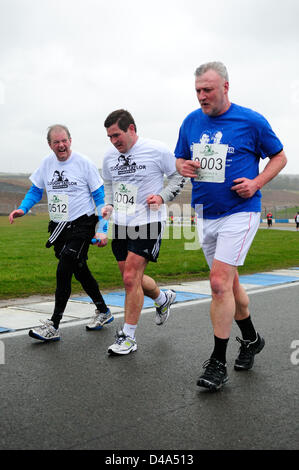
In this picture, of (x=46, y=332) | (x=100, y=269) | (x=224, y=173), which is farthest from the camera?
(x=100, y=269)

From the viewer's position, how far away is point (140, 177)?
17.9 ft

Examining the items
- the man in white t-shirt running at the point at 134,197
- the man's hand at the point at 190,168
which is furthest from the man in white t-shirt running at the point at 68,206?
the man's hand at the point at 190,168

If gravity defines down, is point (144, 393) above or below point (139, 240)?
below

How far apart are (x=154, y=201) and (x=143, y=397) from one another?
70.3 inches

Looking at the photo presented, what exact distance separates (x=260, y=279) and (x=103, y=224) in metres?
5.94

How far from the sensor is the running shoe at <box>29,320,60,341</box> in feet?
18.3

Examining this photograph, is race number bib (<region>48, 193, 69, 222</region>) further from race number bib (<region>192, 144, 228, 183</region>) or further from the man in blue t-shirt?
race number bib (<region>192, 144, 228, 183</region>)

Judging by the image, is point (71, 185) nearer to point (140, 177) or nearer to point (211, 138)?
point (140, 177)

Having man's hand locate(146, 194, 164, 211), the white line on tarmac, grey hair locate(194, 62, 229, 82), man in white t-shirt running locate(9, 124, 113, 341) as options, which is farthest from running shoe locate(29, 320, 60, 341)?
grey hair locate(194, 62, 229, 82)

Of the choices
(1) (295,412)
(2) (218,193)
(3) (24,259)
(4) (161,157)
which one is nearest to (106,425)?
(1) (295,412)

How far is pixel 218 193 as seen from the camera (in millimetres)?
4496

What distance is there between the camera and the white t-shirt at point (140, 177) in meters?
5.45

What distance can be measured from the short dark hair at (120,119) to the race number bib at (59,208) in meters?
1.00

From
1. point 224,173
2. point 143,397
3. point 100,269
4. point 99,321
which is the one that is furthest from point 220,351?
point 100,269
